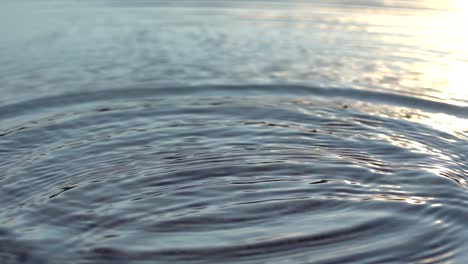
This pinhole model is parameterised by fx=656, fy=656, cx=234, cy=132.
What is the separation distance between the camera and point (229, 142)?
5.82 m

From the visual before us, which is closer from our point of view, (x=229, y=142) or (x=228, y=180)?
(x=228, y=180)

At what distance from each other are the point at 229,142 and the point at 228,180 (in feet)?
2.55

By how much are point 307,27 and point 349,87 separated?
10.1 ft

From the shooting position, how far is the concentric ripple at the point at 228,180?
4.15 meters

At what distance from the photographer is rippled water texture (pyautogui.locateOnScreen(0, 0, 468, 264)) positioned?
4230 millimetres

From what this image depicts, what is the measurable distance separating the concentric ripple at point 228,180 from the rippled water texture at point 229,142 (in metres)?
0.02

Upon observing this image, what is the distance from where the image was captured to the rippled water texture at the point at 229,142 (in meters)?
4.23

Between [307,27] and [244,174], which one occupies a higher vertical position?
[307,27]

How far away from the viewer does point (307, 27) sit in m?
10.2

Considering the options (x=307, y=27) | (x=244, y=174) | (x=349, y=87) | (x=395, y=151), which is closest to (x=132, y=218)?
(x=244, y=174)

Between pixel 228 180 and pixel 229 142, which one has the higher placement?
pixel 229 142

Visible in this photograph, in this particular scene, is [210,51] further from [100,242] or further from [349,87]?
[100,242]

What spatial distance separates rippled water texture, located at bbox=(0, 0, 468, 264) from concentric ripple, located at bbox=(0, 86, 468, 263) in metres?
0.02

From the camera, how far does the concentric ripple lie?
4148 millimetres
